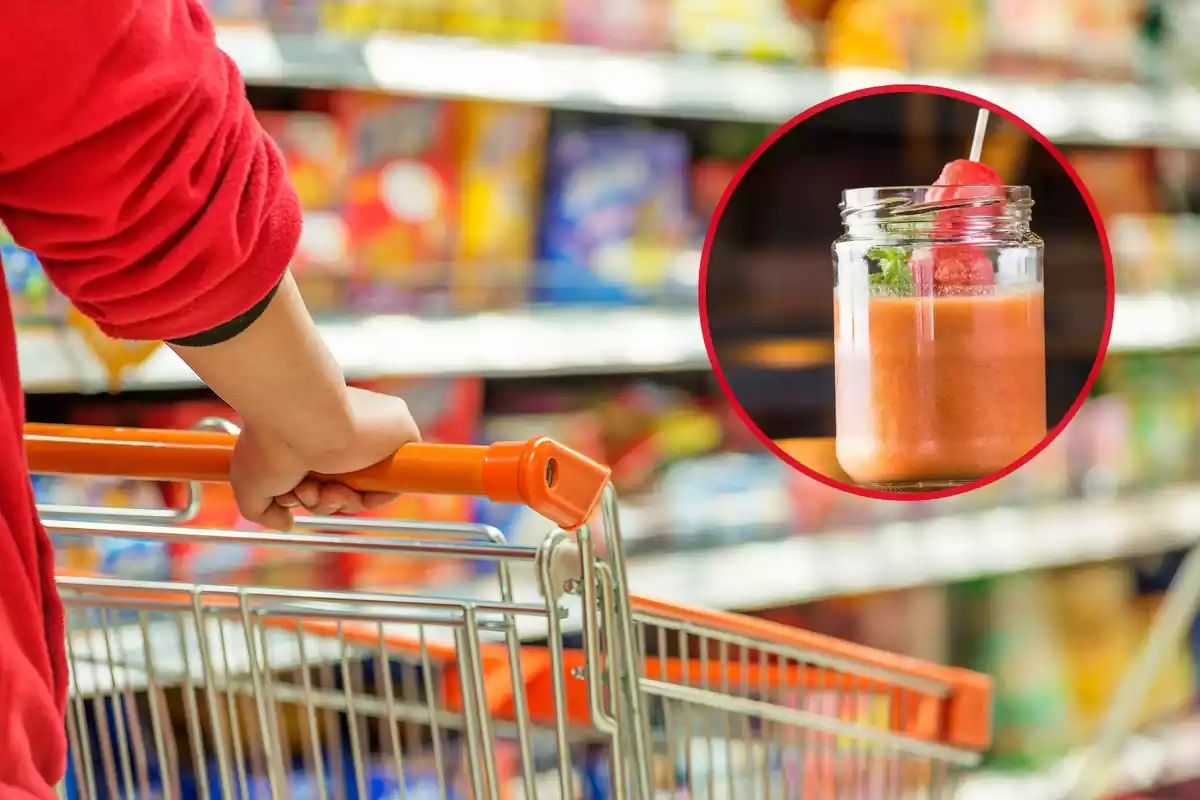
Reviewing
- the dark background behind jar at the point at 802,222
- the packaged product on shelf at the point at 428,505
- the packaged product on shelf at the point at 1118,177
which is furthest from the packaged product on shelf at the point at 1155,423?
the packaged product on shelf at the point at 428,505

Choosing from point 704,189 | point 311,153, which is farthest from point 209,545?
point 704,189

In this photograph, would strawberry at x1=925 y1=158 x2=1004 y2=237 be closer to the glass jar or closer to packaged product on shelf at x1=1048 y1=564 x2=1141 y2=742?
the glass jar

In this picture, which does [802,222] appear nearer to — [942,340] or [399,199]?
[399,199]

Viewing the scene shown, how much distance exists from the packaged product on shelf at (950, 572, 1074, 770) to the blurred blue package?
999mm

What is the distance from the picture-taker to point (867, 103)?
2.01 meters

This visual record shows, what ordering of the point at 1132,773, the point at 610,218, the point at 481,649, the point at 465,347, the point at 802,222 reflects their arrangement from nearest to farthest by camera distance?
the point at 481,649 → the point at 465,347 → the point at 610,218 → the point at 802,222 → the point at 1132,773

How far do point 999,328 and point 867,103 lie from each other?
4.96 feet

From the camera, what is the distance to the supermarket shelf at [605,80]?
161cm

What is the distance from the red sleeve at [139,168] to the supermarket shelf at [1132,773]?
6.81ft

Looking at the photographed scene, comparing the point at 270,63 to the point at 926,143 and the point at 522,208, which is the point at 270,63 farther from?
the point at 926,143

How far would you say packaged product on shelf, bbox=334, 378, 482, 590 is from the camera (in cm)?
179

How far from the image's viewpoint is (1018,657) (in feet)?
8.34

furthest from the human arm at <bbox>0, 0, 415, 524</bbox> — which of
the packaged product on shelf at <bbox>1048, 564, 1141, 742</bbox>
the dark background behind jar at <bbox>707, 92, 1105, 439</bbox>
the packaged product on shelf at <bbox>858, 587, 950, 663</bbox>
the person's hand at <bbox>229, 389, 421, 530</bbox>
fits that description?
the packaged product on shelf at <bbox>1048, 564, 1141, 742</bbox>

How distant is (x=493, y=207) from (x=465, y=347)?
0.25 metres
